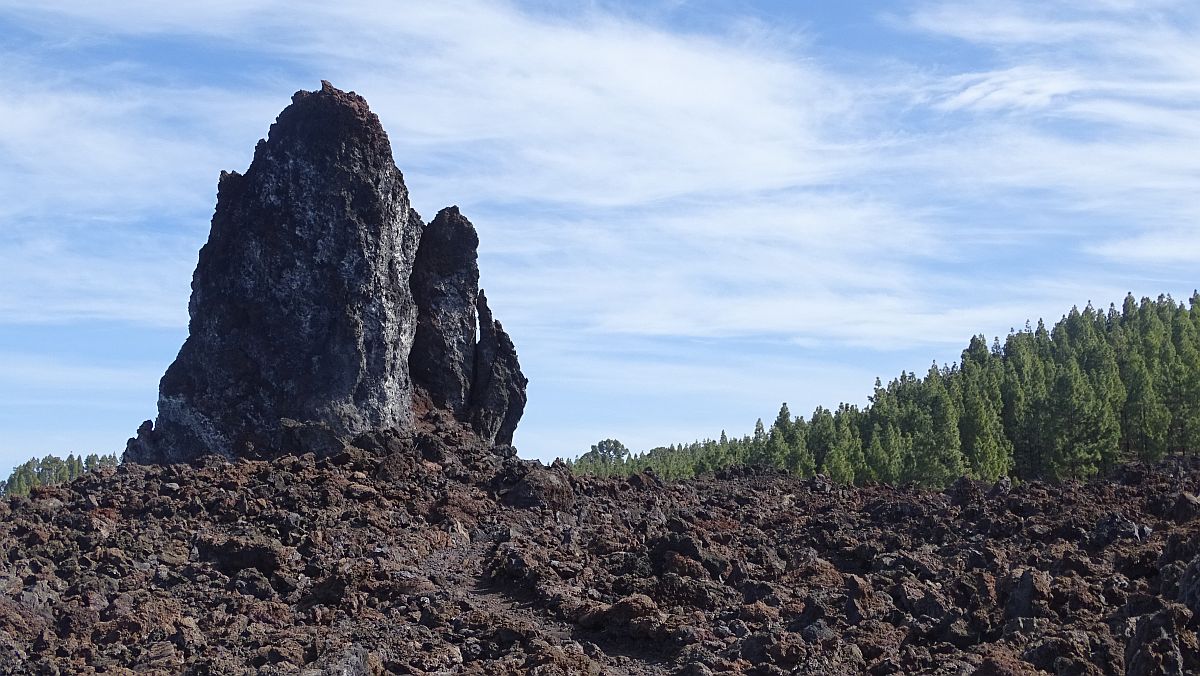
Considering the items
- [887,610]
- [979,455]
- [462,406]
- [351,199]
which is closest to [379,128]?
[351,199]

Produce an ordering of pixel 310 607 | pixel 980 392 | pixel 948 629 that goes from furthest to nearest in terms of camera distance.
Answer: pixel 980 392 < pixel 310 607 < pixel 948 629

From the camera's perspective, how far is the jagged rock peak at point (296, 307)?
4328cm

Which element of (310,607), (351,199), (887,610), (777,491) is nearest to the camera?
(887,610)

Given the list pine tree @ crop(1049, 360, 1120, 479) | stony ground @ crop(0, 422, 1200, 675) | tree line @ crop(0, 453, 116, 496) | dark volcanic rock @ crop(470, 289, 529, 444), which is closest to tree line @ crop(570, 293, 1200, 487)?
pine tree @ crop(1049, 360, 1120, 479)

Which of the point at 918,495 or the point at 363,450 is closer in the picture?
the point at 363,450

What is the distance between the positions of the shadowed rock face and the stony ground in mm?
3100

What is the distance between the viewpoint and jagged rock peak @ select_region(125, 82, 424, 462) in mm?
43281

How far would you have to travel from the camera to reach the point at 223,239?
44.8 meters

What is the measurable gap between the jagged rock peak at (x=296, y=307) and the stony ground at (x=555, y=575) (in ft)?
10.1

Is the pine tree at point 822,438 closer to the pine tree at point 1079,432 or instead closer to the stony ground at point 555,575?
the pine tree at point 1079,432

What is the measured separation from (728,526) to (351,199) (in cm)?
1773

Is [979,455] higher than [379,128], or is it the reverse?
[379,128]

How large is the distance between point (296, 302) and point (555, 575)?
17706 mm

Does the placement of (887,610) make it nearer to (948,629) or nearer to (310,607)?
(948,629)
